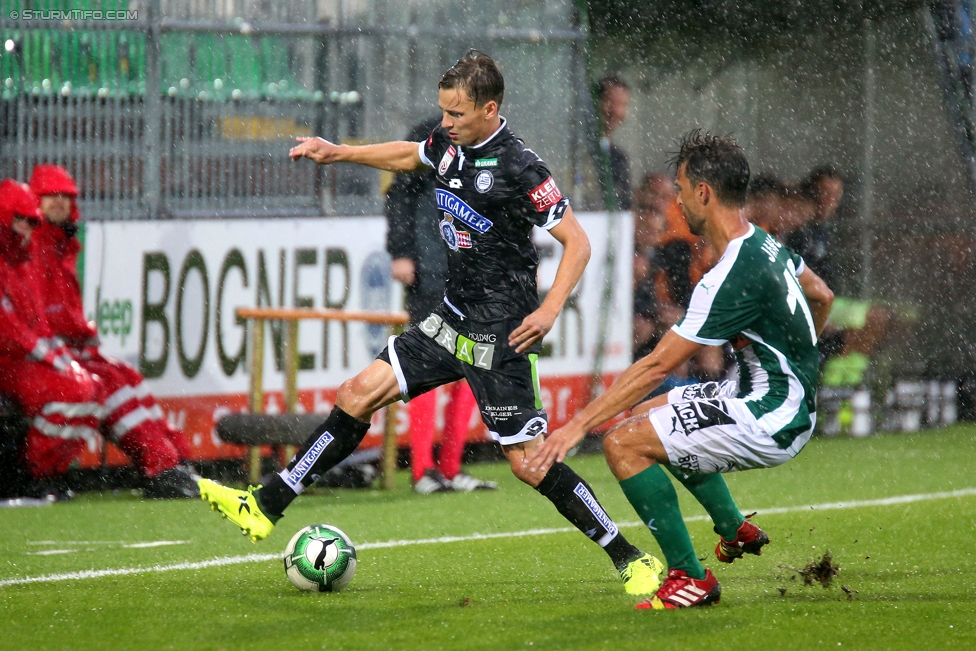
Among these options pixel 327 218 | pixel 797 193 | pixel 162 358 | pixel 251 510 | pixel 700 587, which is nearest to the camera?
pixel 700 587

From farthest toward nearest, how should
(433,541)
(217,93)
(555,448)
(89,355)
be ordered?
(217,93)
(89,355)
(433,541)
(555,448)

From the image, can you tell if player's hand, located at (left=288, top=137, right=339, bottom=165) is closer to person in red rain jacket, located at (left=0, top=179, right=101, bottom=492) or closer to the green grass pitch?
the green grass pitch

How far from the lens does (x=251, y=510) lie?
5746 mm

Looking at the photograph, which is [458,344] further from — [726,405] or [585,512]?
[726,405]

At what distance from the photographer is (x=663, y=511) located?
5094 millimetres

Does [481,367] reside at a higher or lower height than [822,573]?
higher

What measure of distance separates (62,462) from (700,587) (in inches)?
197

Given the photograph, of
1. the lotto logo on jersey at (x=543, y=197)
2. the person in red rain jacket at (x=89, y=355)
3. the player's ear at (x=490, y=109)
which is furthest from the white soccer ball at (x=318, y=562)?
the person in red rain jacket at (x=89, y=355)

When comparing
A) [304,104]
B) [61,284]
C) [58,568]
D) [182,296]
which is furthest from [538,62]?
[58,568]

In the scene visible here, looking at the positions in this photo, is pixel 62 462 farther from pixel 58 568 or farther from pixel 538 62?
pixel 538 62

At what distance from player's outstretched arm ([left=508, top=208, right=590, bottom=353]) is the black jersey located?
0.23ft

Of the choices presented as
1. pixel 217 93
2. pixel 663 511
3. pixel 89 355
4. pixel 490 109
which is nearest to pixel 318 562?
pixel 663 511

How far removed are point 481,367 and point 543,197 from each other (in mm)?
749

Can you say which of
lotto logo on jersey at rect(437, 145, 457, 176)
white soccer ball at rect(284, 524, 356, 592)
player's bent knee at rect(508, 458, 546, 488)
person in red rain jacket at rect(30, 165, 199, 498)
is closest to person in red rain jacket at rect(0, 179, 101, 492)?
person in red rain jacket at rect(30, 165, 199, 498)
